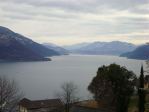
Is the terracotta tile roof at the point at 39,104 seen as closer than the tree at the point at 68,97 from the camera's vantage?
No

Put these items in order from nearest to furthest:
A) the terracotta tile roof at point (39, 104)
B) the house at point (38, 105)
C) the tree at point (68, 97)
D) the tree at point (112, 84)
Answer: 1. the tree at point (112, 84)
2. the tree at point (68, 97)
3. the house at point (38, 105)
4. the terracotta tile roof at point (39, 104)

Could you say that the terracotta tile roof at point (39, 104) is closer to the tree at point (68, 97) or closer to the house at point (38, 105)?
the house at point (38, 105)

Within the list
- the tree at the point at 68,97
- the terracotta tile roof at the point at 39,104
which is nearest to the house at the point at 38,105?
the terracotta tile roof at the point at 39,104

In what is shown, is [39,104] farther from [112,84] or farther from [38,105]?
[112,84]

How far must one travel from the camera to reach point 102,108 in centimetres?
3825

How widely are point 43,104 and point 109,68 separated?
77.3 ft

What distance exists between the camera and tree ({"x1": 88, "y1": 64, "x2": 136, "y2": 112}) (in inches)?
1532

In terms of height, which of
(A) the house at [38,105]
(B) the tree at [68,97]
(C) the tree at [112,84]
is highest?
(C) the tree at [112,84]

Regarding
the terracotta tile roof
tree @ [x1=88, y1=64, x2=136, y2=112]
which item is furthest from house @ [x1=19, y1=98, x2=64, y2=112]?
tree @ [x1=88, y1=64, x2=136, y2=112]

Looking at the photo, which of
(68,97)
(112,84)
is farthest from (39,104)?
(112,84)

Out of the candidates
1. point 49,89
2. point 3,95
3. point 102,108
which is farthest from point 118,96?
point 49,89

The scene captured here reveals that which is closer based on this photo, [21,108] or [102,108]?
[102,108]

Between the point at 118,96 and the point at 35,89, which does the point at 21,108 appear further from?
the point at 35,89

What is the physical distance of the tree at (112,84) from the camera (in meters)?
38.9
